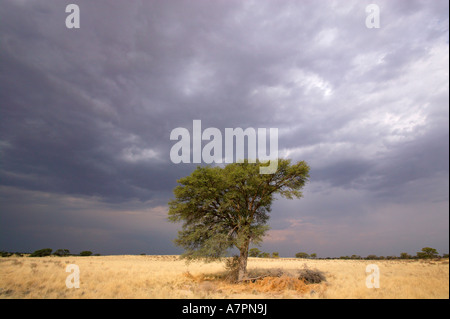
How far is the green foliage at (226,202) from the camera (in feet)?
60.8

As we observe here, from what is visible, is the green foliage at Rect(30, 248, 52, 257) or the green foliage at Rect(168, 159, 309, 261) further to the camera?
the green foliage at Rect(30, 248, 52, 257)

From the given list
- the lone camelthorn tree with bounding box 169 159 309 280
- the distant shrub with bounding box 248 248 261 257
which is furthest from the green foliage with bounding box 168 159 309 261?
the distant shrub with bounding box 248 248 261 257

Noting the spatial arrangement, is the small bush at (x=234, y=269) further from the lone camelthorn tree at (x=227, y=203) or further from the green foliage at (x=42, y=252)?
the green foliage at (x=42, y=252)

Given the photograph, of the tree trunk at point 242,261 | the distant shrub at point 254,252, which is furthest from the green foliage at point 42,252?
the tree trunk at point 242,261

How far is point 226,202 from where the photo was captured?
62.9ft

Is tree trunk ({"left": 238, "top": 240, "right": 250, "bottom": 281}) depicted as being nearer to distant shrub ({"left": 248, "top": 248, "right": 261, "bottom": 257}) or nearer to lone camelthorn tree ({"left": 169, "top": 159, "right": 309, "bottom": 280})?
lone camelthorn tree ({"left": 169, "top": 159, "right": 309, "bottom": 280})

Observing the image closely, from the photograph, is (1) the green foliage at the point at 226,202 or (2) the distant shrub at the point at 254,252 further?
(2) the distant shrub at the point at 254,252

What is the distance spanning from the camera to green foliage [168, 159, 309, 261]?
18.5 m

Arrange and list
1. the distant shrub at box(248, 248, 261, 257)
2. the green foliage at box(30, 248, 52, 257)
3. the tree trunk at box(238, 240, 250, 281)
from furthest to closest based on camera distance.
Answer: the distant shrub at box(248, 248, 261, 257)
the green foliage at box(30, 248, 52, 257)
the tree trunk at box(238, 240, 250, 281)

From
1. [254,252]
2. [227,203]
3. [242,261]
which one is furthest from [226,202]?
[254,252]

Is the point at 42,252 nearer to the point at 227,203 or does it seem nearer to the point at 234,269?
the point at 234,269
